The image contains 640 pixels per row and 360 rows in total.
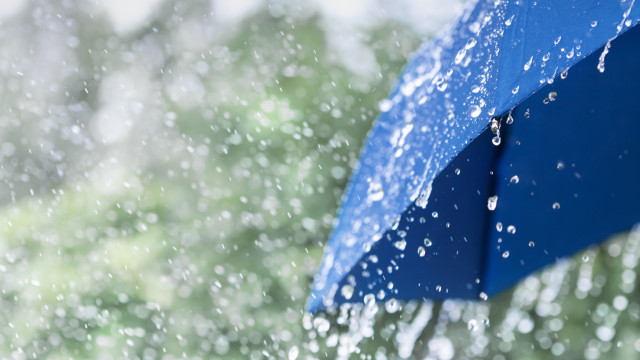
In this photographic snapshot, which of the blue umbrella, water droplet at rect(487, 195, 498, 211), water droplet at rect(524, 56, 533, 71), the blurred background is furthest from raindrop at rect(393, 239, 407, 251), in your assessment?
the blurred background

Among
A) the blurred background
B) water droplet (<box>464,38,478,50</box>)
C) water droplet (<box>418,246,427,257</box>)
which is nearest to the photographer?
water droplet (<box>464,38,478,50</box>)

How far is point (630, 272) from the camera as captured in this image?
12.1 feet

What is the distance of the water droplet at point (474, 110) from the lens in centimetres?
98

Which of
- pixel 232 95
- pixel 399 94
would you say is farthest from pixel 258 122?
pixel 399 94

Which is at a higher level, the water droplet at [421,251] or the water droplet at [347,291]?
the water droplet at [421,251]

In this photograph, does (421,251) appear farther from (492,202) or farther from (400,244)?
(492,202)

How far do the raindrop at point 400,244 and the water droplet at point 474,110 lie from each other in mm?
318

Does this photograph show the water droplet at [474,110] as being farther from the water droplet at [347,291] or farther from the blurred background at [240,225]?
the blurred background at [240,225]

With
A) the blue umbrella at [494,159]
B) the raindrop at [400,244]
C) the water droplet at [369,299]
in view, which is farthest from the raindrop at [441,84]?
the water droplet at [369,299]

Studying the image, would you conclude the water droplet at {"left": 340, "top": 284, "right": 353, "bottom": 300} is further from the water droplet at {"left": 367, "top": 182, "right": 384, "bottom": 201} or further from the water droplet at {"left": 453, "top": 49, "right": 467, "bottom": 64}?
the water droplet at {"left": 453, "top": 49, "right": 467, "bottom": 64}

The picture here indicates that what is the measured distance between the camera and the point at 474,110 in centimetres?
100

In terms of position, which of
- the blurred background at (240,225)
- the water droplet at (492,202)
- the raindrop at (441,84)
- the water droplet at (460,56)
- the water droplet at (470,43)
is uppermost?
the water droplet at (470,43)

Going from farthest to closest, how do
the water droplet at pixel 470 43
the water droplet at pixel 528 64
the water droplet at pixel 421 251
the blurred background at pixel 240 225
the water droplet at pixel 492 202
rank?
the blurred background at pixel 240 225 < the water droplet at pixel 492 202 < the water droplet at pixel 421 251 < the water droplet at pixel 470 43 < the water droplet at pixel 528 64

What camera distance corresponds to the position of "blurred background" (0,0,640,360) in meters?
3.78
